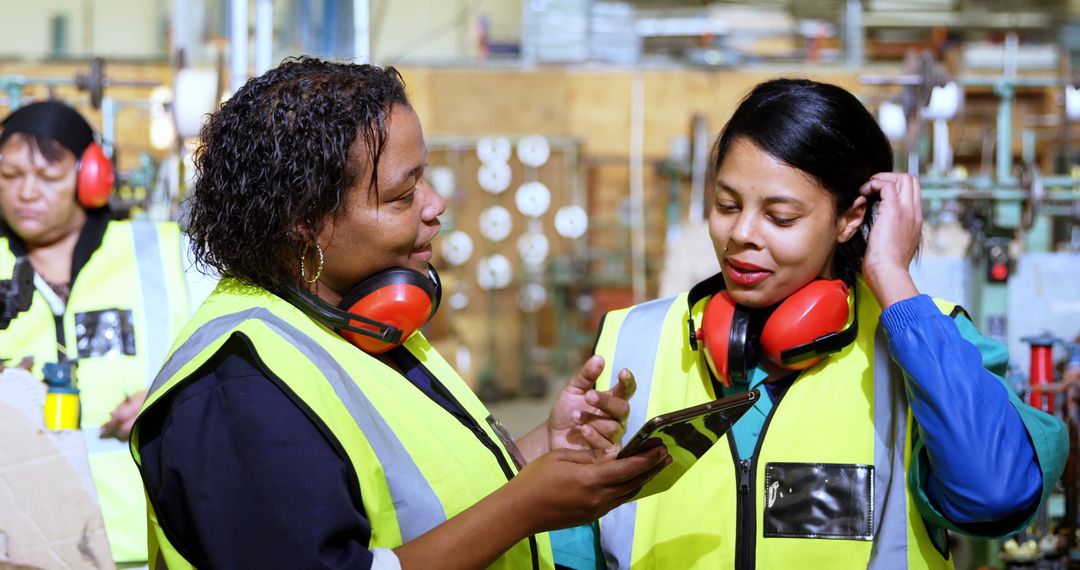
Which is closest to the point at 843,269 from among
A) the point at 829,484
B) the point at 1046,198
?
the point at 829,484

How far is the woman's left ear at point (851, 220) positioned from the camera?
2107 millimetres

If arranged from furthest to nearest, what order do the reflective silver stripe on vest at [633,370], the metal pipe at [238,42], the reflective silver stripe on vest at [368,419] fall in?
1. the metal pipe at [238,42]
2. the reflective silver stripe on vest at [633,370]
3. the reflective silver stripe on vest at [368,419]

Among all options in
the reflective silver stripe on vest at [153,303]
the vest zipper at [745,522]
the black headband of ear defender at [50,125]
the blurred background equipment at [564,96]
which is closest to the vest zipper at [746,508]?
the vest zipper at [745,522]

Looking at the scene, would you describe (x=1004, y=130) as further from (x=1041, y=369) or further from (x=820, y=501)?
(x=820, y=501)

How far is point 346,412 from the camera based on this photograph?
1.62m

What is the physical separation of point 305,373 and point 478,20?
11893 millimetres

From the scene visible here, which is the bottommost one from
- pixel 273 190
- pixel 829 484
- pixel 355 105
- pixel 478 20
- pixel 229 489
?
pixel 829 484

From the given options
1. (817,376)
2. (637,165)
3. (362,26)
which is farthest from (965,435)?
(637,165)

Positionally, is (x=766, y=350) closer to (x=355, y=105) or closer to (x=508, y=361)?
(x=355, y=105)

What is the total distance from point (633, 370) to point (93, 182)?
2.15 m

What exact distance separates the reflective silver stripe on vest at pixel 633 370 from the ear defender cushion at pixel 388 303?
539 mm

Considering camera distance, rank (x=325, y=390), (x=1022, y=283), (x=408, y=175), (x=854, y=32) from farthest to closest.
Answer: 1. (x=854, y=32)
2. (x=1022, y=283)
3. (x=408, y=175)
4. (x=325, y=390)

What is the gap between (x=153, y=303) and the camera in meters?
3.44

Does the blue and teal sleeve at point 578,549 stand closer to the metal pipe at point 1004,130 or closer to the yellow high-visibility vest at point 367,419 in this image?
the yellow high-visibility vest at point 367,419
